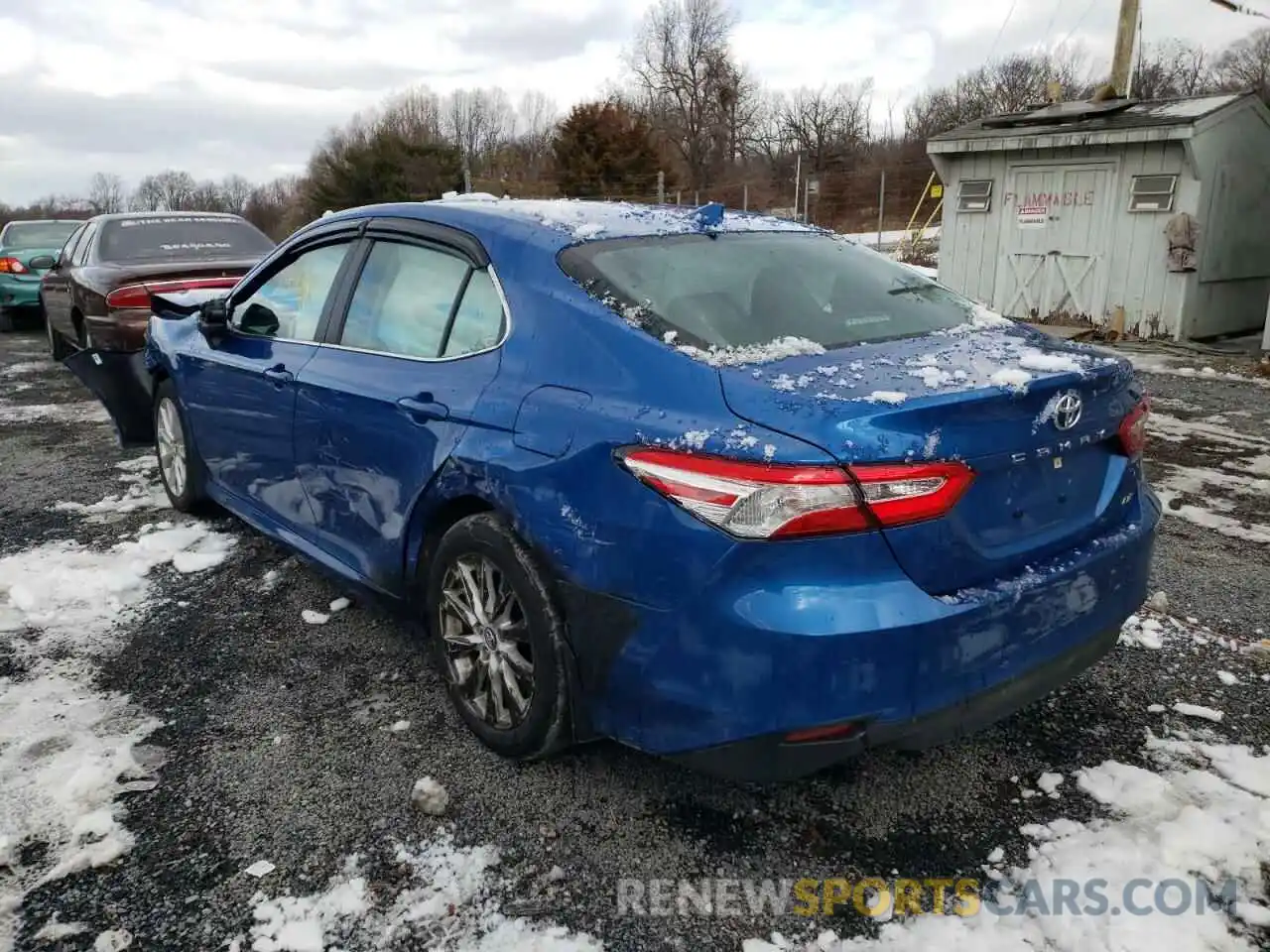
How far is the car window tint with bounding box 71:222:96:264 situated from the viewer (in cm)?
908

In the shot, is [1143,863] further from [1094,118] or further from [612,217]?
[1094,118]

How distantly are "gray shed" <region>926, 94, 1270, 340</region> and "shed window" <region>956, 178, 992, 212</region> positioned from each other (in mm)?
19

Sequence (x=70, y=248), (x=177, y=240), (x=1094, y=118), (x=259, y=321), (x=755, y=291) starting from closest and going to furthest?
1. (x=755, y=291)
2. (x=259, y=321)
3. (x=177, y=240)
4. (x=70, y=248)
5. (x=1094, y=118)

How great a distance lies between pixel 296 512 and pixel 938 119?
49727mm

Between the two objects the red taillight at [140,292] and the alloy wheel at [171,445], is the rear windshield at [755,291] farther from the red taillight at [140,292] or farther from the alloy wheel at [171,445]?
the red taillight at [140,292]

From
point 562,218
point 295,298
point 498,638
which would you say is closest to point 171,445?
point 295,298

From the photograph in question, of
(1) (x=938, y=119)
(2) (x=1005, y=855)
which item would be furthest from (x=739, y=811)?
(1) (x=938, y=119)

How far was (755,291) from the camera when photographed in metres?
2.81

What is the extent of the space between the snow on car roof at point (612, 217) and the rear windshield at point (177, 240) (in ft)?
20.7

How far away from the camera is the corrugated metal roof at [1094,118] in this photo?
1104 cm

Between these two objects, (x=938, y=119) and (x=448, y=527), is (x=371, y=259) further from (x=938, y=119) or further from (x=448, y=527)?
(x=938, y=119)

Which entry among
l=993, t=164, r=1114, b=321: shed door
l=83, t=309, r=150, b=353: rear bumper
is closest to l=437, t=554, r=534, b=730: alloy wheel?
l=83, t=309, r=150, b=353: rear bumper

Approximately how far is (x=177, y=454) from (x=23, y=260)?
38.2 feet

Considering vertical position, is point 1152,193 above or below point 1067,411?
above
